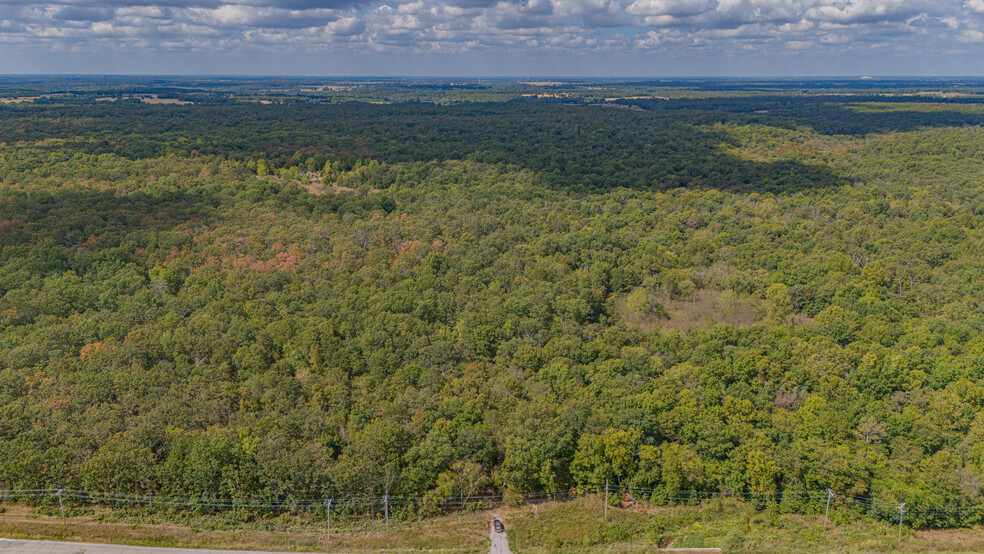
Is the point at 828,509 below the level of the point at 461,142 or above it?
below

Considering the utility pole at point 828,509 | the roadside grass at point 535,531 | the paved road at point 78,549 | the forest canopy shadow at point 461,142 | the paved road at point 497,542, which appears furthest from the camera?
the forest canopy shadow at point 461,142

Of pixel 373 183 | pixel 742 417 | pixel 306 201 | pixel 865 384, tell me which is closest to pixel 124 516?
pixel 742 417

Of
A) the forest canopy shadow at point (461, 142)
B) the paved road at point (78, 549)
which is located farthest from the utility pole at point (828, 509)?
the forest canopy shadow at point (461, 142)

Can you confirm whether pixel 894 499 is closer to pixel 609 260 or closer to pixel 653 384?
pixel 653 384

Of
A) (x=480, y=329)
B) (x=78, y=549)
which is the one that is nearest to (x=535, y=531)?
(x=480, y=329)

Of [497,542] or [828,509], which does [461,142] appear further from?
[828,509]

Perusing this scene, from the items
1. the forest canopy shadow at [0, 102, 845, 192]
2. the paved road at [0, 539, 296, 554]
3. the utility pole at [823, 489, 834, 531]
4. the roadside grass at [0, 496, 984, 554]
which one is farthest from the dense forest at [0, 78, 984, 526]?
the paved road at [0, 539, 296, 554]

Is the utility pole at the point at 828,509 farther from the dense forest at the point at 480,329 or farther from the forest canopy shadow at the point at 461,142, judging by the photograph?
the forest canopy shadow at the point at 461,142
